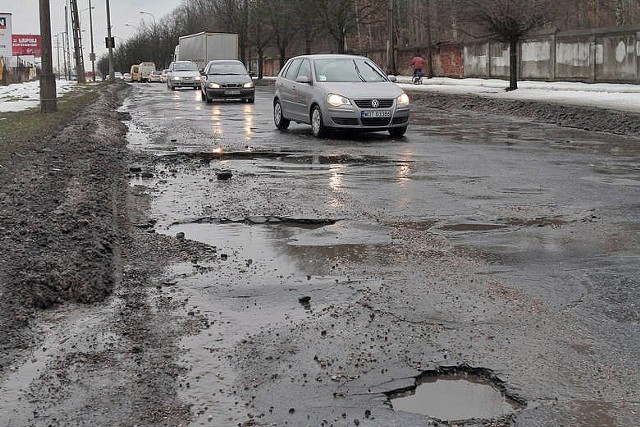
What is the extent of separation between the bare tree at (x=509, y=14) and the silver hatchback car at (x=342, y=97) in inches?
514

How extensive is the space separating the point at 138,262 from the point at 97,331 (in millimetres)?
1494

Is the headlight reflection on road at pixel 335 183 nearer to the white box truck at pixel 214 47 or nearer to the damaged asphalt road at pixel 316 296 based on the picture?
the damaged asphalt road at pixel 316 296

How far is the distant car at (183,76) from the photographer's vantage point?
44.7 metres

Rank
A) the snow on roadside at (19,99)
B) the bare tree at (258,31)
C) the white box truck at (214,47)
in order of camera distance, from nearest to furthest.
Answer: the snow on roadside at (19,99)
the white box truck at (214,47)
the bare tree at (258,31)

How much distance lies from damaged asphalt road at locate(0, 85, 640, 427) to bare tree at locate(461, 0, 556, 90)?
19000 mm

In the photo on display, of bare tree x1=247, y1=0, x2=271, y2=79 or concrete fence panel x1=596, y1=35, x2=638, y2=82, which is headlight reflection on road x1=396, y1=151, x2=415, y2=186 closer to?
concrete fence panel x1=596, y1=35, x2=638, y2=82

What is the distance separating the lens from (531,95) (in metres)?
26.7

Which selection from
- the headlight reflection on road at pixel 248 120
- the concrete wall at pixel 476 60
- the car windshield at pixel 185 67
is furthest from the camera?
the car windshield at pixel 185 67

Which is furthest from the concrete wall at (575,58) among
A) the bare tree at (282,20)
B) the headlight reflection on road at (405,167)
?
the bare tree at (282,20)

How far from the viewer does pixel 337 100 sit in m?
14.6

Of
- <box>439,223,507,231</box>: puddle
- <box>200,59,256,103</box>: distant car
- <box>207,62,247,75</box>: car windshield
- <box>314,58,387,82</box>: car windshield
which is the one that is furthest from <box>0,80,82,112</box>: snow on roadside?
<box>439,223,507,231</box>: puddle

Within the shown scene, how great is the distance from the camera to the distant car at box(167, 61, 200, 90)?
4472 cm

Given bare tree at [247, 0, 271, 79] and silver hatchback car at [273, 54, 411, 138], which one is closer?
silver hatchback car at [273, 54, 411, 138]

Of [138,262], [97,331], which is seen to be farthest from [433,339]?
[138,262]
